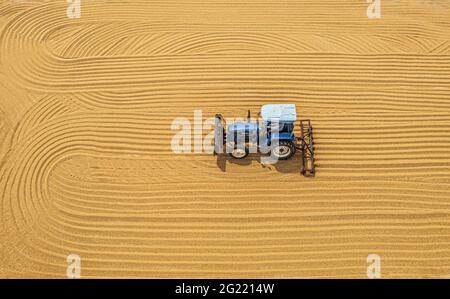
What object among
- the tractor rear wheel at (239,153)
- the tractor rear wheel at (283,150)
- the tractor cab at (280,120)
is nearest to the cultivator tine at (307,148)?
the tractor rear wheel at (283,150)

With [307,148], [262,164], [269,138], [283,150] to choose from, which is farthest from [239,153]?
[307,148]

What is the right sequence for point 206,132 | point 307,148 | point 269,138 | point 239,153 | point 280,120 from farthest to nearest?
point 206,132 < point 307,148 < point 239,153 < point 269,138 < point 280,120

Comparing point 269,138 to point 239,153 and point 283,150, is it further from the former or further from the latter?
point 239,153

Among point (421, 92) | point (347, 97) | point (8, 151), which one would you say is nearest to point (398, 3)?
point (421, 92)

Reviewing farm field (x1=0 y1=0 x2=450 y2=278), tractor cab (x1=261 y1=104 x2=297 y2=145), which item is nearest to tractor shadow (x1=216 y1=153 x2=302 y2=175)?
farm field (x1=0 y1=0 x2=450 y2=278)

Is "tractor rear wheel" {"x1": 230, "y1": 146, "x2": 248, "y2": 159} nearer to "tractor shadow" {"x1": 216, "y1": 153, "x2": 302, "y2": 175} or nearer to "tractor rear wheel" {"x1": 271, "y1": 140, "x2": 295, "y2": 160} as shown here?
"tractor shadow" {"x1": 216, "y1": 153, "x2": 302, "y2": 175}

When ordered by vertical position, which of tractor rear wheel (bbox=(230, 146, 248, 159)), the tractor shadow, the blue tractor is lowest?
the tractor shadow
